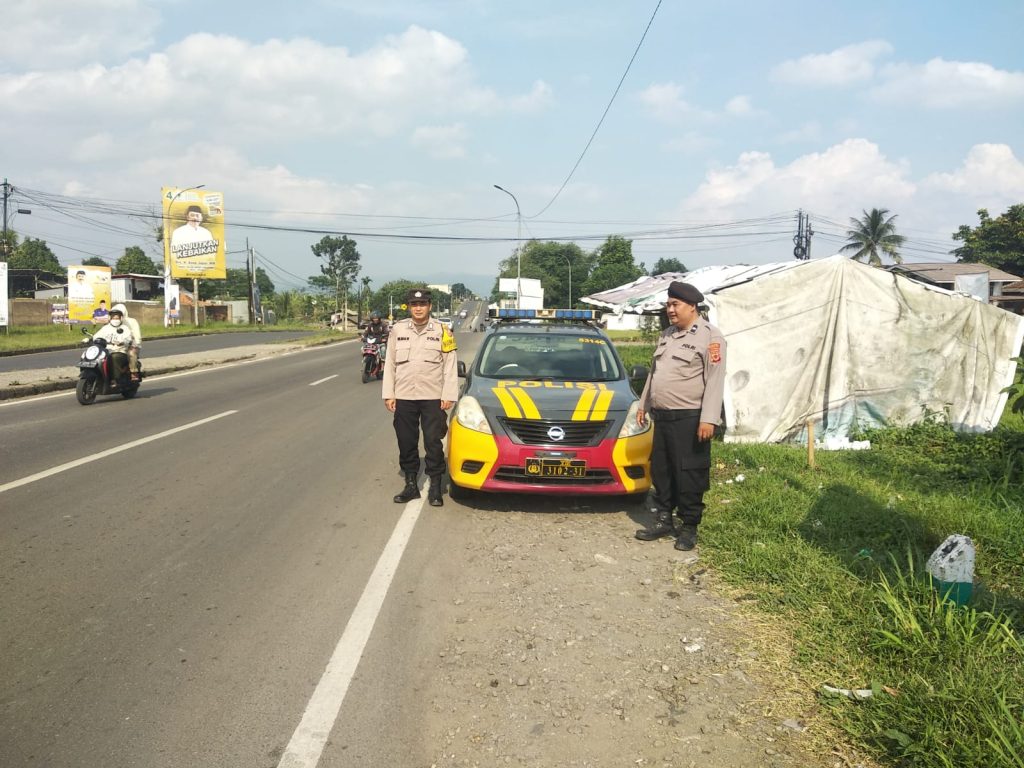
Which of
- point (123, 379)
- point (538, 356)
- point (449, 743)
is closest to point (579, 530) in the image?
point (538, 356)

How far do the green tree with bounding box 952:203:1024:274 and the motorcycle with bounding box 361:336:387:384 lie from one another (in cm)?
4447

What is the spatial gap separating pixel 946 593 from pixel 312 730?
3092mm

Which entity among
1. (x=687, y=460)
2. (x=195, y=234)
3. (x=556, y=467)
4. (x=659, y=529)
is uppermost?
(x=195, y=234)

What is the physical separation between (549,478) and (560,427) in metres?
0.41

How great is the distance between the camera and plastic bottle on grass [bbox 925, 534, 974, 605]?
146 inches

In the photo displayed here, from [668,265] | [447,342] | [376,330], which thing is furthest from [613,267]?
[447,342]

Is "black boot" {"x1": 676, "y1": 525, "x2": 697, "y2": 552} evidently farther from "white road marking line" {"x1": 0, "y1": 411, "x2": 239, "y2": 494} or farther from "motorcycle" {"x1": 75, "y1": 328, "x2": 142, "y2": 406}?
"motorcycle" {"x1": 75, "y1": 328, "x2": 142, "y2": 406}

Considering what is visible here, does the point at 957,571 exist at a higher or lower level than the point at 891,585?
higher

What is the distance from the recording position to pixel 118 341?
12.4 m

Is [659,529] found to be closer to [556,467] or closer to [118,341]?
[556,467]

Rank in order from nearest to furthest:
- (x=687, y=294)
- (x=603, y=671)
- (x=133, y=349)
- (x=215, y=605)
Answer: (x=603, y=671)
(x=215, y=605)
(x=687, y=294)
(x=133, y=349)

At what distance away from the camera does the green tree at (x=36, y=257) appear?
77044 millimetres

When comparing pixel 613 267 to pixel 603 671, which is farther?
pixel 613 267

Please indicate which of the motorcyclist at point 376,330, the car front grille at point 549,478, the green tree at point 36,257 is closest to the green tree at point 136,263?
the green tree at point 36,257
